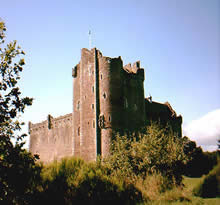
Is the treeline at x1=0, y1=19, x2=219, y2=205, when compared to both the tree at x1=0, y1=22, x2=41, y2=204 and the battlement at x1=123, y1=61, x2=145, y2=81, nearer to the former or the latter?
the tree at x1=0, y1=22, x2=41, y2=204

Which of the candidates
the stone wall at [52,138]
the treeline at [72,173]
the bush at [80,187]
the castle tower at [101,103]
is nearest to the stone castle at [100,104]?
the castle tower at [101,103]

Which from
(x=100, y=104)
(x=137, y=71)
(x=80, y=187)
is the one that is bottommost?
(x=80, y=187)

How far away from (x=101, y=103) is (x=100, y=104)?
170mm

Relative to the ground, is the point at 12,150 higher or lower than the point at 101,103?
lower

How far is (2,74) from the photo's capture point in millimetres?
7527

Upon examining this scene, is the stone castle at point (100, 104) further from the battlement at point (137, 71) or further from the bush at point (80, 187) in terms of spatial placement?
the bush at point (80, 187)

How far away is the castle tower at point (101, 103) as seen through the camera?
1049 inches

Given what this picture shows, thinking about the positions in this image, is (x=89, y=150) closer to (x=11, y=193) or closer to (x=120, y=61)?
(x=120, y=61)

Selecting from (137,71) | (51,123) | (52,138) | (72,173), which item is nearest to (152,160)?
(72,173)

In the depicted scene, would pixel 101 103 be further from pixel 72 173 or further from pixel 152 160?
pixel 72 173

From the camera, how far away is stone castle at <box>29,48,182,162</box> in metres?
26.8

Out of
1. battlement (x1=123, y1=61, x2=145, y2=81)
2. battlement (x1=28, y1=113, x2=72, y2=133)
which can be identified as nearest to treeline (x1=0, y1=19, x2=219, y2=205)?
battlement (x1=123, y1=61, x2=145, y2=81)

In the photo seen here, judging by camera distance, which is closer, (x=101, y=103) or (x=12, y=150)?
(x=12, y=150)

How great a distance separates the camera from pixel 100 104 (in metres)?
27.5
